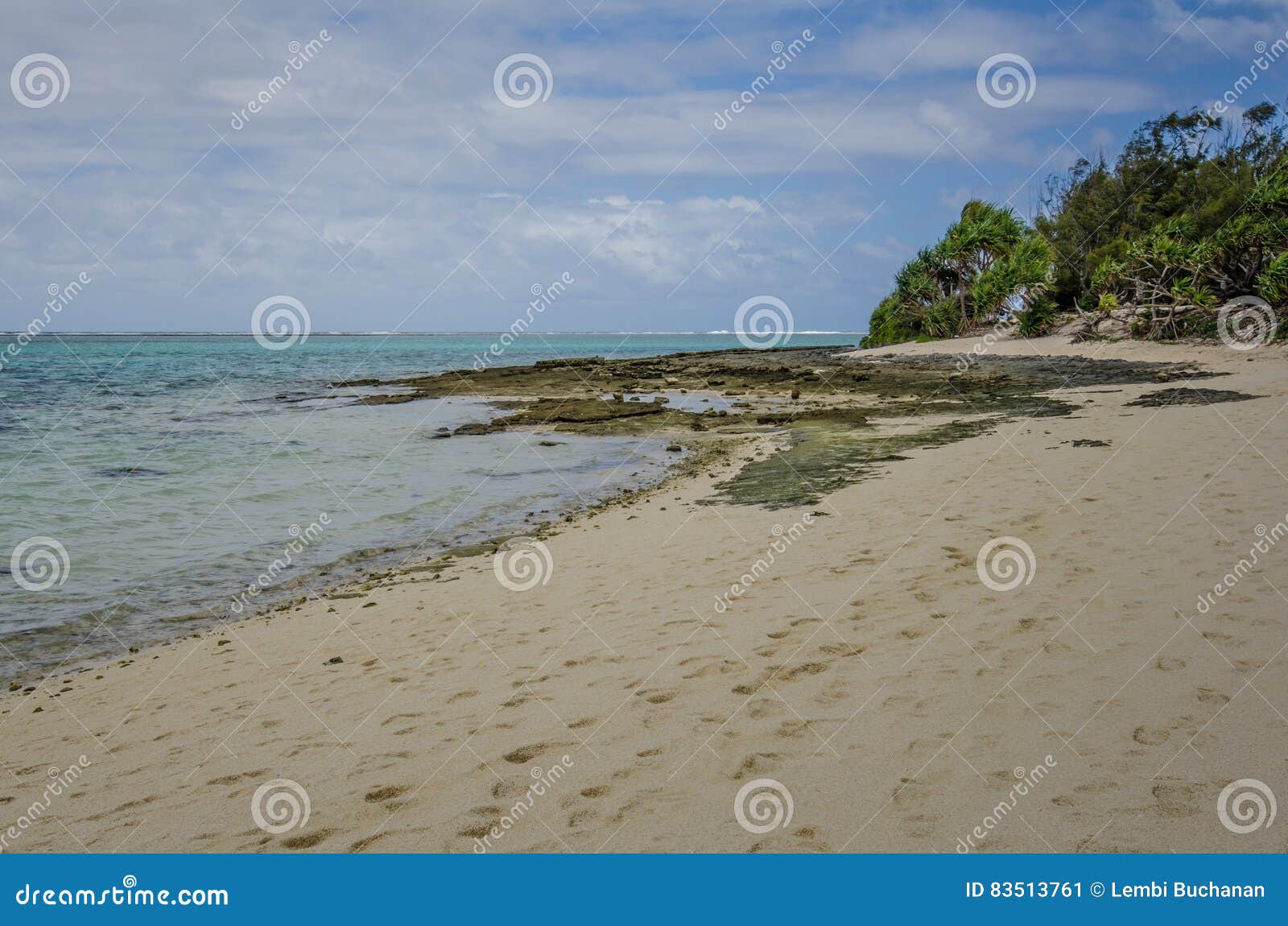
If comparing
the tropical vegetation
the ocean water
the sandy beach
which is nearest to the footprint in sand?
the sandy beach

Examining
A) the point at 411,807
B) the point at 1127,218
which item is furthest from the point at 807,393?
the point at 1127,218

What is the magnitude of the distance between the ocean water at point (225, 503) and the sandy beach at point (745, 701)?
4.31 ft

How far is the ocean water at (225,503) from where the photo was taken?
26.5ft

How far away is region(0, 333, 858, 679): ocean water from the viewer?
26.5 feet

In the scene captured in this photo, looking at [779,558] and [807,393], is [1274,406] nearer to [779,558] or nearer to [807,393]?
[779,558]

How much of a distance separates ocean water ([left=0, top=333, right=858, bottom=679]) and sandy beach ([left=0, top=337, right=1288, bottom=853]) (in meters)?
1.31

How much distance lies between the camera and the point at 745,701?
4.54m

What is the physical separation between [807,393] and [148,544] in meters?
20.4

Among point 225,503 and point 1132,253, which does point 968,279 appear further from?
point 225,503

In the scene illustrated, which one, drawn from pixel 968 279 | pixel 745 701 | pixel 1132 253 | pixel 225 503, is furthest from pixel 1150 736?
pixel 968 279

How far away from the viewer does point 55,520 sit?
11523 mm

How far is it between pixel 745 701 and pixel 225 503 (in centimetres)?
1121

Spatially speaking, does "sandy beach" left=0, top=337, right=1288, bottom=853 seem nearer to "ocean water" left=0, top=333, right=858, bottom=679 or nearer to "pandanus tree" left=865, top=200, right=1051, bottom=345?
"ocean water" left=0, top=333, right=858, bottom=679

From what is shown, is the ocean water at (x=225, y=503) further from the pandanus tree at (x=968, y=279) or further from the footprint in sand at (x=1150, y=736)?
the pandanus tree at (x=968, y=279)
